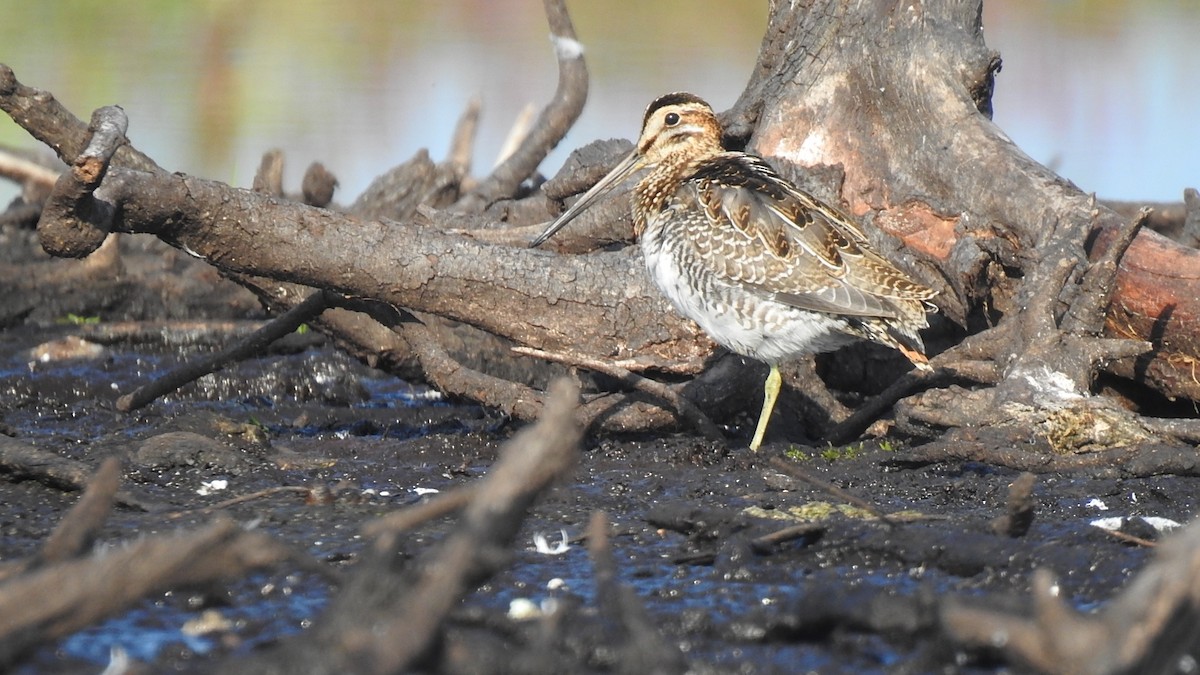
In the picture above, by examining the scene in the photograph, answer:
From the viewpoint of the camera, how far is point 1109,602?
3.60 m

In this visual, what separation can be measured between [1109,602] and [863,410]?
2.51 m

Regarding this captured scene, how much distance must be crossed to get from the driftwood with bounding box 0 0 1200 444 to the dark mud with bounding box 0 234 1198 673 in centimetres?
34

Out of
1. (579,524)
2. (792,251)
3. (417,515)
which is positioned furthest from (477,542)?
(792,251)

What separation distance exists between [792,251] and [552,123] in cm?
362

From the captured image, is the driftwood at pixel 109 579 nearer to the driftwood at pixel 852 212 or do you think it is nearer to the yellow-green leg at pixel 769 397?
the driftwood at pixel 852 212

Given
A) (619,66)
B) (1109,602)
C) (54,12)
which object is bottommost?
(1109,602)

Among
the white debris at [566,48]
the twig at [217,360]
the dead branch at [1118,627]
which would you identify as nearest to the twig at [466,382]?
the twig at [217,360]

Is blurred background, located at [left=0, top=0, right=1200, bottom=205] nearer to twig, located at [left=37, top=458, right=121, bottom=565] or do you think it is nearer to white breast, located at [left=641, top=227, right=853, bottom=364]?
white breast, located at [left=641, top=227, right=853, bottom=364]

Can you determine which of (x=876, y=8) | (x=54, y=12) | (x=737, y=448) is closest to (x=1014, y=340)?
(x=737, y=448)

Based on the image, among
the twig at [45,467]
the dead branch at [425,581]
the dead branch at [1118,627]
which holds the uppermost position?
the twig at [45,467]

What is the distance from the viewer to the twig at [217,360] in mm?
6297

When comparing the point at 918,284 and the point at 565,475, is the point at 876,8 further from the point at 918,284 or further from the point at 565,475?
the point at 565,475

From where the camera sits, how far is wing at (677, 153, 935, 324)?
563 centimetres

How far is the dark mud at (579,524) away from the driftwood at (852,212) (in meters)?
0.34
